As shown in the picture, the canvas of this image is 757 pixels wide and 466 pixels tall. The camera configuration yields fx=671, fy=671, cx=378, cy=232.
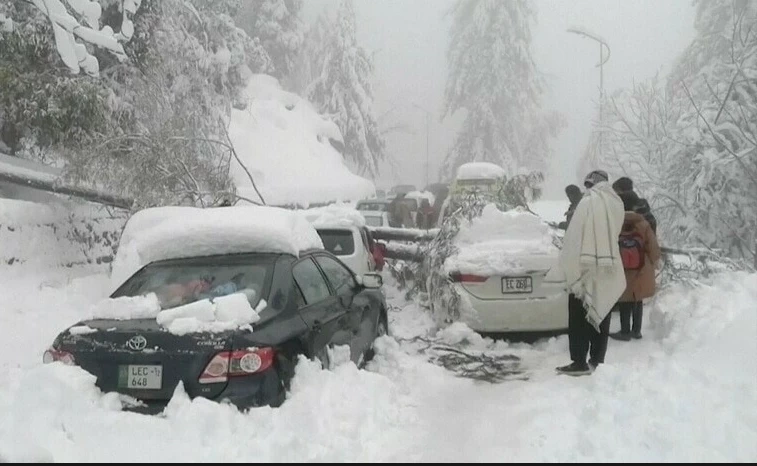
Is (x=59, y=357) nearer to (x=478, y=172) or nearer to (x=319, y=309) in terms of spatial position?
(x=319, y=309)

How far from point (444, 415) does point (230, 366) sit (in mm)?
1812

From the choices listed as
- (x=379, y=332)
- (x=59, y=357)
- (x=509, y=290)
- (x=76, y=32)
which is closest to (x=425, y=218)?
(x=76, y=32)

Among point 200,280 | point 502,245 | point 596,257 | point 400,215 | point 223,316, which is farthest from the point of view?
point 400,215

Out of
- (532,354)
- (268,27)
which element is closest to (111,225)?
(532,354)

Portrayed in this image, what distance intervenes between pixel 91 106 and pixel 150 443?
7980 mm

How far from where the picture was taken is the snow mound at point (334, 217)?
9.48 metres

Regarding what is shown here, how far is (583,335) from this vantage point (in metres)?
6.01

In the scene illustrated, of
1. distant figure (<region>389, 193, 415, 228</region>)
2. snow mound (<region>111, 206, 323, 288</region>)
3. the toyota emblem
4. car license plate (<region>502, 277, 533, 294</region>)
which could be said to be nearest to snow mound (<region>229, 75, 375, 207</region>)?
distant figure (<region>389, 193, 415, 228</region>)

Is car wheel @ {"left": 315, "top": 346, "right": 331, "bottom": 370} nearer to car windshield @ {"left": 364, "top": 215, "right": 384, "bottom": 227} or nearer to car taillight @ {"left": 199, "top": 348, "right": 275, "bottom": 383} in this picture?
car taillight @ {"left": 199, "top": 348, "right": 275, "bottom": 383}

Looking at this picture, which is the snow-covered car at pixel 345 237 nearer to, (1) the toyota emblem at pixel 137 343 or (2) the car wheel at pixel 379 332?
(2) the car wheel at pixel 379 332

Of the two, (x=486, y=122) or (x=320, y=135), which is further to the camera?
(x=486, y=122)

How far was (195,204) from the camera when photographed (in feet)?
36.1

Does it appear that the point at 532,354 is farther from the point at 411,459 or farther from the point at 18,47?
A: the point at 18,47

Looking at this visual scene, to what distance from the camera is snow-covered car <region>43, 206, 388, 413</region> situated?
4.16 meters
